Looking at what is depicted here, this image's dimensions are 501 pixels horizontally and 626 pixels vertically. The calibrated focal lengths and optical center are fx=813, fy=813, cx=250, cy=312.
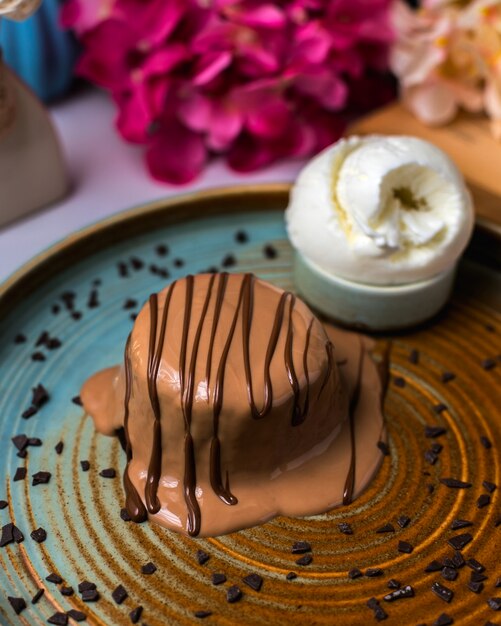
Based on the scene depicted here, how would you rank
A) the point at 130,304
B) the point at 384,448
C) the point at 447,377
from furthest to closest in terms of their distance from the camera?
1. the point at 130,304
2. the point at 447,377
3. the point at 384,448

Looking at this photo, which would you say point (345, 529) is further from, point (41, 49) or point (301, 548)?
point (41, 49)

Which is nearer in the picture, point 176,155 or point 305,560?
point 305,560

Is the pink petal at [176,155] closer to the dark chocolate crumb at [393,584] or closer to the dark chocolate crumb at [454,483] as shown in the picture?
the dark chocolate crumb at [454,483]

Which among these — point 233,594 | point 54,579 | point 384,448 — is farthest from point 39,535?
point 384,448

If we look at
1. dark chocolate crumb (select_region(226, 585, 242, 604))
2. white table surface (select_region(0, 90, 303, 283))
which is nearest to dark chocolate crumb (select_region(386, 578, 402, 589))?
dark chocolate crumb (select_region(226, 585, 242, 604))

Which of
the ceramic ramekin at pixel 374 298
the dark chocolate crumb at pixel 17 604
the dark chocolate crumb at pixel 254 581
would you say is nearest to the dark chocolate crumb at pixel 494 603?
the dark chocolate crumb at pixel 254 581

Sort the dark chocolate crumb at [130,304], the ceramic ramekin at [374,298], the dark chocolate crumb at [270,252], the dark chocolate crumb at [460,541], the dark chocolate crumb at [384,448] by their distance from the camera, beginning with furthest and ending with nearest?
the dark chocolate crumb at [270,252] < the dark chocolate crumb at [130,304] < the ceramic ramekin at [374,298] < the dark chocolate crumb at [384,448] < the dark chocolate crumb at [460,541]

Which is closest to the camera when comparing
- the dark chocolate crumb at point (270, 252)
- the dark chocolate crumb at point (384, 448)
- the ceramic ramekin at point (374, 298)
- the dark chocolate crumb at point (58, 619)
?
the dark chocolate crumb at point (58, 619)
